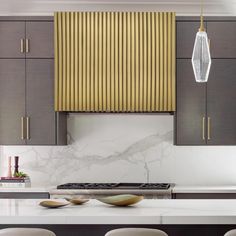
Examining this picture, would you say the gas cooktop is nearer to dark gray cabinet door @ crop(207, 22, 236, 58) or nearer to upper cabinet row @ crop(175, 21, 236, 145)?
upper cabinet row @ crop(175, 21, 236, 145)

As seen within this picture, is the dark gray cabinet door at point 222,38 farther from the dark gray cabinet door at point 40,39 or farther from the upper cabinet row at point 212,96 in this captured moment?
the dark gray cabinet door at point 40,39

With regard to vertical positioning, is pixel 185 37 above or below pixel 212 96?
above

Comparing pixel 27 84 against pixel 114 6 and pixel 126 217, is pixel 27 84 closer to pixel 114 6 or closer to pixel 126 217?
pixel 114 6

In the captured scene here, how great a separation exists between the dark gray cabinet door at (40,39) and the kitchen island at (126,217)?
7.09 feet

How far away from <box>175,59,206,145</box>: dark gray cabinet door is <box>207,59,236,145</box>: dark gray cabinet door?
3.1 inches

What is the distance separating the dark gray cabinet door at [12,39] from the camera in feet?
18.1

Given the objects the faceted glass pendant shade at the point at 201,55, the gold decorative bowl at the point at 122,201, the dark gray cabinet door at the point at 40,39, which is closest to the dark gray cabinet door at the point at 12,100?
the dark gray cabinet door at the point at 40,39

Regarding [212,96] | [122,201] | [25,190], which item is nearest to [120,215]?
[122,201]

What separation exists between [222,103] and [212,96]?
12 cm

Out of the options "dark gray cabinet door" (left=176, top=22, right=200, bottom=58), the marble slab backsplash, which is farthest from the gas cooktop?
"dark gray cabinet door" (left=176, top=22, right=200, bottom=58)

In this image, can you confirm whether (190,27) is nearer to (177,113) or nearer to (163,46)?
(163,46)

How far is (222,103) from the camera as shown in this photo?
5449 millimetres

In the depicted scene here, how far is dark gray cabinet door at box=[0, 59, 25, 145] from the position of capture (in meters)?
5.50

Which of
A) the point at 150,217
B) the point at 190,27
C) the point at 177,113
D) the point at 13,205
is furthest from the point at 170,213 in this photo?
the point at 190,27
